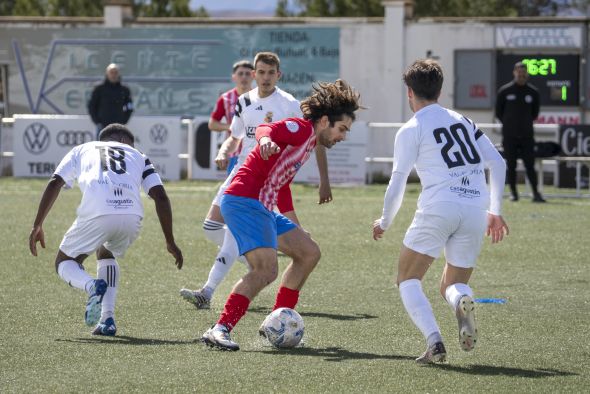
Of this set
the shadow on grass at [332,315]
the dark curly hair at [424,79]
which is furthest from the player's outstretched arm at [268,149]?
the shadow on grass at [332,315]

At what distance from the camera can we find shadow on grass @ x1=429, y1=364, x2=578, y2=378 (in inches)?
263

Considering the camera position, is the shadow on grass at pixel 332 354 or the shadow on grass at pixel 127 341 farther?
the shadow on grass at pixel 127 341

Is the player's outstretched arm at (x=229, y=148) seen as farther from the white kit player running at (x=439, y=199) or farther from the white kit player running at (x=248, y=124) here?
the white kit player running at (x=439, y=199)

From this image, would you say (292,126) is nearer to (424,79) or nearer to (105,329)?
(424,79)

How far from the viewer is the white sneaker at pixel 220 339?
24.0ft

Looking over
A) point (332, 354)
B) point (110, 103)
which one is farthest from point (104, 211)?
point (110, 103)

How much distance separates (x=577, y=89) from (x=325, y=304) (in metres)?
18.5

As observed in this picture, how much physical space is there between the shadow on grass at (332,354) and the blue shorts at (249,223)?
61 cm

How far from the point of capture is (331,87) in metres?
7.47

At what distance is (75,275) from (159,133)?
16.4m

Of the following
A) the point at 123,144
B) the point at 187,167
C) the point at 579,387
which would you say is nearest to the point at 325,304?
the point at 123,144

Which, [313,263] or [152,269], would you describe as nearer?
[313,263]

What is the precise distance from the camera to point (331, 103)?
7438 mm

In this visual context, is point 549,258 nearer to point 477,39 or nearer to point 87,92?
point 477,39
